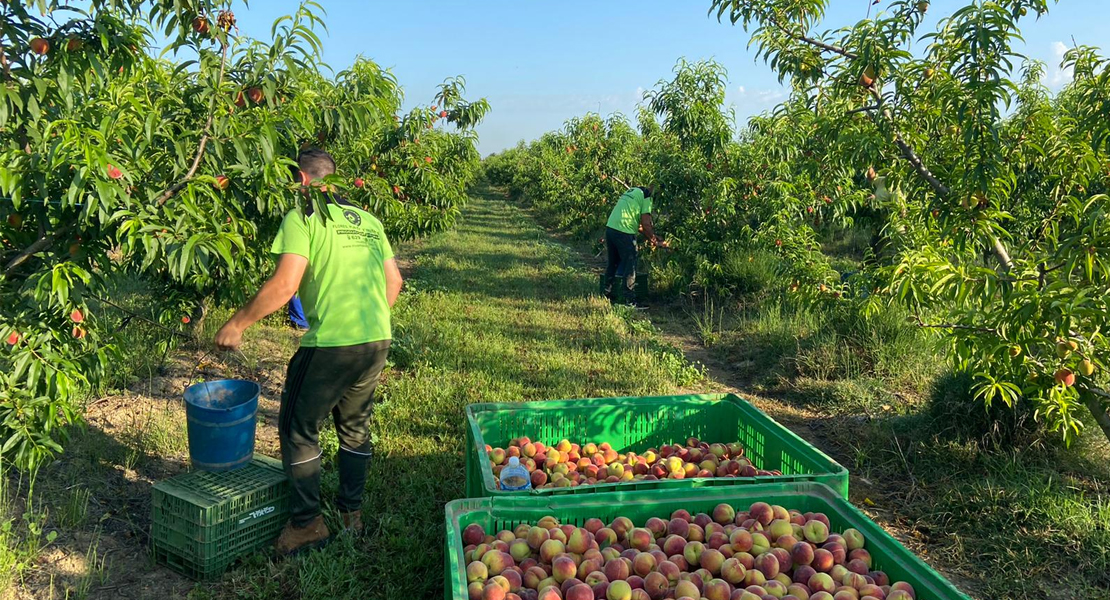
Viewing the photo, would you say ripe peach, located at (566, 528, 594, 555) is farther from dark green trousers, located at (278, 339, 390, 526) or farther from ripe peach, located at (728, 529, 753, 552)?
dark green trousers, located at (278, 339, 390, 526)

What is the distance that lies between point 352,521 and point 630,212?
241 inches

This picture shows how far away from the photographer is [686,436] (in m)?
3.66

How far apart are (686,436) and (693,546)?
58.2 inches

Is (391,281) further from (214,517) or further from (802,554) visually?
(802,554)

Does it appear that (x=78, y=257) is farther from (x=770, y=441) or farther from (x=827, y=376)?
(x=827, y=376)

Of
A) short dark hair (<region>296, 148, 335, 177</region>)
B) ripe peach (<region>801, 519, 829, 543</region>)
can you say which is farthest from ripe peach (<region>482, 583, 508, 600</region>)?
short dark hair (<region>296, 148, 335, 177</region>)

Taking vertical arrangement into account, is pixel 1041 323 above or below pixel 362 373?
above

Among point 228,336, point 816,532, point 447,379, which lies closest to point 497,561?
point 816,532

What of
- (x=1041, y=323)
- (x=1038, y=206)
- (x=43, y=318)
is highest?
(x=1038, y=206)

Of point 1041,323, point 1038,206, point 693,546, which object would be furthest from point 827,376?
point 693,546

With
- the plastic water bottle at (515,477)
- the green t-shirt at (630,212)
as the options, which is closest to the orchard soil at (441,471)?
the plastic water bottle at (515,477)

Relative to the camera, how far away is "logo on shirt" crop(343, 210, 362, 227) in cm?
310

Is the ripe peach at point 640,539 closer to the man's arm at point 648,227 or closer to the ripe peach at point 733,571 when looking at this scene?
the ripe peach at point 733,571

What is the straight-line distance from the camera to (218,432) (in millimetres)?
3078
